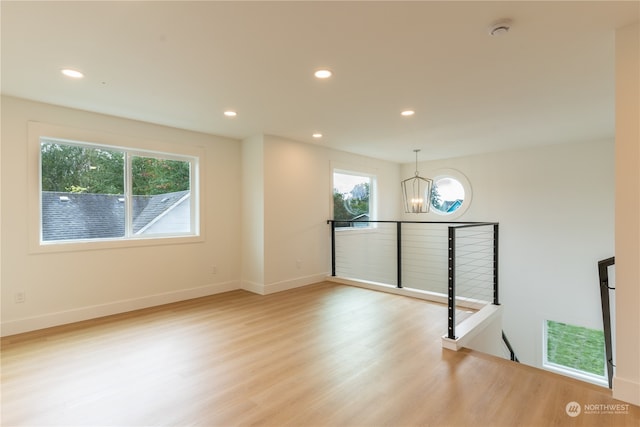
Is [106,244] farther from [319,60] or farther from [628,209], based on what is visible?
[628,209]

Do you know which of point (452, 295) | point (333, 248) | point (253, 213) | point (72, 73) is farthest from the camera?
point (333, 248)

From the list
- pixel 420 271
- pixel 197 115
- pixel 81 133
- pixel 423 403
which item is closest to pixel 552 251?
pixel 420 271

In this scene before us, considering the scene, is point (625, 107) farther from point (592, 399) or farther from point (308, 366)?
point (308, 366)

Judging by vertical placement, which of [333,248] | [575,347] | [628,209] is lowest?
[575,347]

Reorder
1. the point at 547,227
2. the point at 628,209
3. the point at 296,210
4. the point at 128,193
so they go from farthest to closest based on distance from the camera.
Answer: the point at 547,227
the point at 296,210
the point at 128,193
the point at 628,209

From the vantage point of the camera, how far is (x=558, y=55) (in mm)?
2281

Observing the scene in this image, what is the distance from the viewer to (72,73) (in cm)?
257

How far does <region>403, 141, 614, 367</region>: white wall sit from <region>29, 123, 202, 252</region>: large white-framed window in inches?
210

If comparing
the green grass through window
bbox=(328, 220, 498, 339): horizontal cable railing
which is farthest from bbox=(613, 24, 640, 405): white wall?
the green grass through window

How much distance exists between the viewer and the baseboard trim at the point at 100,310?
313 centimetres

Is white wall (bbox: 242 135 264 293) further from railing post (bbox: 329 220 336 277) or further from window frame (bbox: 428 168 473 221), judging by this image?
window frame (bbox: 428 168 473 221)

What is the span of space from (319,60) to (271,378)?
235 cm

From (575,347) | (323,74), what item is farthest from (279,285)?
(575,347)

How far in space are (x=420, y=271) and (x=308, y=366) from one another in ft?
16.7
